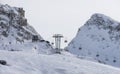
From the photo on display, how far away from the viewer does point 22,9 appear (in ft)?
552

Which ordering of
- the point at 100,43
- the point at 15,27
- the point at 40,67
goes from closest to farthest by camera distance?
the point at 40,67 → the point at 15,27 → the point at 100,43

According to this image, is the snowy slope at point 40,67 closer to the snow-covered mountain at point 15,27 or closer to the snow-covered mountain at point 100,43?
the snow-covered mountain at point 15,27

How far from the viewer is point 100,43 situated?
18588cm

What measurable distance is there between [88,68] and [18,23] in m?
126

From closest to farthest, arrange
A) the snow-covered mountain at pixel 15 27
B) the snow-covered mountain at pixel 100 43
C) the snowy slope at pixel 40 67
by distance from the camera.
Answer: the snowy slope at pixel 40 67
the snow-covered mountain at pixel 15 27
the snow-covered mountain at pixel 100 43

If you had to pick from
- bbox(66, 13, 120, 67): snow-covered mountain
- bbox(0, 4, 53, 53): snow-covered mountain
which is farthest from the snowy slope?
bbox(66, 13, 120, 67): snow-covered mountain

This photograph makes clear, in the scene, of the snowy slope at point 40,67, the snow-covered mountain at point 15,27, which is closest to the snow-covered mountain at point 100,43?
the snow-covered mountain at point 15,27

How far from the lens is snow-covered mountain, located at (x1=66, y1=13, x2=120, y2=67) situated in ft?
560

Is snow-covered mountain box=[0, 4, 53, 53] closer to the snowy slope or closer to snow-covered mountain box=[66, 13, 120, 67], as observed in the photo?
snow-covered mountain box=[66, 13, 120, 67]

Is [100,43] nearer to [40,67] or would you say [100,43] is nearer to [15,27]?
[15,27]

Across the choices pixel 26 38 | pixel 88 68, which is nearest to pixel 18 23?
pixel 26 38

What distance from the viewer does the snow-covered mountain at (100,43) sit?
170750mm

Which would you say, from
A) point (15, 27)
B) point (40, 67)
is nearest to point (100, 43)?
point (15, 27)

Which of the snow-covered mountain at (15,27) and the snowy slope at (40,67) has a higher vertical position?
the snow-covered mountain at (15,27)
